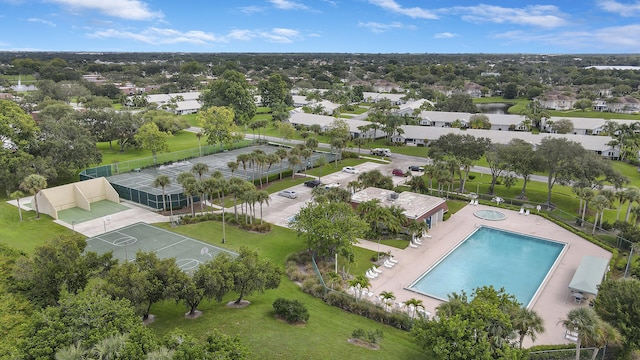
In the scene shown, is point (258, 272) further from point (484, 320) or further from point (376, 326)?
point (484, 320)

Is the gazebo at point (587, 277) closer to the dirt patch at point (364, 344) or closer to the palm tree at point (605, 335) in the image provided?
the palm tree at point (605, 335)

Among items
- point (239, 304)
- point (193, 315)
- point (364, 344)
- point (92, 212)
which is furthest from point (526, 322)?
point (92, 212)

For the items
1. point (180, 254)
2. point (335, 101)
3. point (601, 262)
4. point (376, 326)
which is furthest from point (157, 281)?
point (335, 101)

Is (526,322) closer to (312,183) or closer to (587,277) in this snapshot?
(587,277)

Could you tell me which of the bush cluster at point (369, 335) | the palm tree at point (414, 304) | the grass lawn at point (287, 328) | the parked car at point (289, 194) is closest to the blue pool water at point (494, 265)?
the palm tree at point (414, 304)

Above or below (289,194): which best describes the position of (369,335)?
below

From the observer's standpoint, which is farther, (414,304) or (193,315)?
(193,315)
